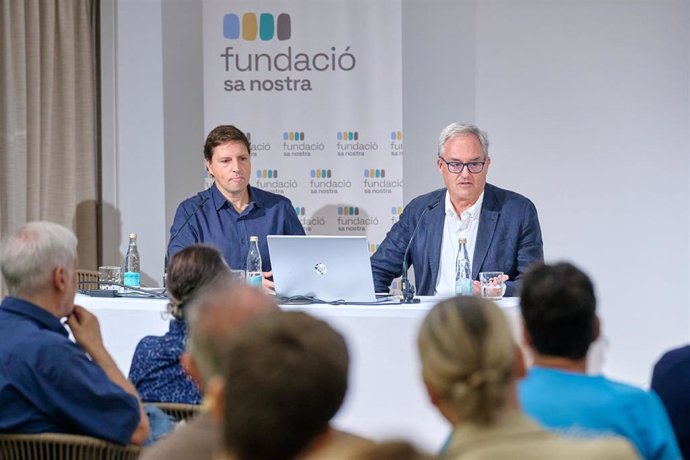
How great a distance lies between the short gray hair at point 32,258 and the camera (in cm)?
262

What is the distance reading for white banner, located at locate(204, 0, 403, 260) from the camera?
588 cm

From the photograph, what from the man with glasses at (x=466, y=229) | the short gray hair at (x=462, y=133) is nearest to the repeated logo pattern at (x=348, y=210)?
the man with glasses at (x=466, y=229)

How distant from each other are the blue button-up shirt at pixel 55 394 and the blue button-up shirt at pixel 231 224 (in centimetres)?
227

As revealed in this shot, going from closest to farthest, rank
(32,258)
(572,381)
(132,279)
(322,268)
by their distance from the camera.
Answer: (572,381)
(32,258)
(322,268)
(132,279)

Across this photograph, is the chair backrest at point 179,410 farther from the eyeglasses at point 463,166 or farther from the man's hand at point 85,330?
the eyeglasses at point 463,166

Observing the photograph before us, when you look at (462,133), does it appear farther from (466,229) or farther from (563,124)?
(563,124)

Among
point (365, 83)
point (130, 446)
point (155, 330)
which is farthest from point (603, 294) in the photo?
point (130, 446)

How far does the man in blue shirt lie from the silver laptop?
81cm

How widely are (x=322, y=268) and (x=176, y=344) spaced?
3.98ft

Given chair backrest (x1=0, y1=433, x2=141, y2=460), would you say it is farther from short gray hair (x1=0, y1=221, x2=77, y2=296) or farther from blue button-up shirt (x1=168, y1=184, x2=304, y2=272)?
blue button-up shirt (x1=168, y1=184, x2=304, y2=272)

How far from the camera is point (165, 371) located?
8.98ft

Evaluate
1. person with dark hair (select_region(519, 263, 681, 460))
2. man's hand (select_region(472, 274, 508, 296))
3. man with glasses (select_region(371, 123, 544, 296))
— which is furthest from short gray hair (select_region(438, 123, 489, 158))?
person with dark hair (select_region(519, 263, 681, 460))

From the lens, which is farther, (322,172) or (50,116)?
(322,172)

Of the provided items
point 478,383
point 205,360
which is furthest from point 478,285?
point 478,383
